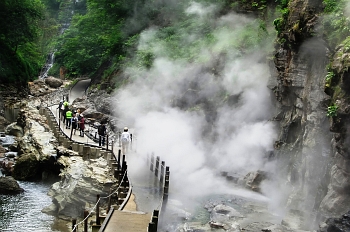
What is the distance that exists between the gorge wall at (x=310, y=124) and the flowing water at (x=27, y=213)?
8492mm

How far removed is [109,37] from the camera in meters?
37.4

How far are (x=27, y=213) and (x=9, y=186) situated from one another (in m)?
2.54

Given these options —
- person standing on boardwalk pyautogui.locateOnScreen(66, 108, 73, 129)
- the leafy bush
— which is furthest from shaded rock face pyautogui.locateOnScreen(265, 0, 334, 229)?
person standing on boardwalk pyautogui.locateOnScreen(66, 108, 73, 129)

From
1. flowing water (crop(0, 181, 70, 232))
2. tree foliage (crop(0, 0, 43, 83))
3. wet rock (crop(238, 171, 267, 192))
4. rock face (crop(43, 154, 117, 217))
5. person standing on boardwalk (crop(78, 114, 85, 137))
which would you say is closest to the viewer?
flowing water (crop(0, 181, 70, 232))

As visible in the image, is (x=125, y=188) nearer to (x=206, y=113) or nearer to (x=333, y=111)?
(x=333, y=111)

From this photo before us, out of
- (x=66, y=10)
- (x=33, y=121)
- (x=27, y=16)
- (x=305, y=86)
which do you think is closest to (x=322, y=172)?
(x=305, y=86)

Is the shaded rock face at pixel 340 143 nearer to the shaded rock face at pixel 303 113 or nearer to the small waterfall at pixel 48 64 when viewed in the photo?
the shaded rock face at pixel 303 113

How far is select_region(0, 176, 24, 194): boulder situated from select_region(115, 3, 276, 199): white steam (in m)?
5.69

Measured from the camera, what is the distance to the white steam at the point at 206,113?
765 inches

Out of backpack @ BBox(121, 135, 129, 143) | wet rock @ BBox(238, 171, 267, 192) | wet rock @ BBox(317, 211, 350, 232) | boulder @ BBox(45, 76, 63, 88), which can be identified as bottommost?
wet rock @ BBox(317, 211, 350, 232)

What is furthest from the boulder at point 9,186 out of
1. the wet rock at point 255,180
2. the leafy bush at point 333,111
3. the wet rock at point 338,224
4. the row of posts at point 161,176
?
the leafy bush at point 333,111

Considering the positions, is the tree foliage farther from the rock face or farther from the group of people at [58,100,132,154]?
the rock face

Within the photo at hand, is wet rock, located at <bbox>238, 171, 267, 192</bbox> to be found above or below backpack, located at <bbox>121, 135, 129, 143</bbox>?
below

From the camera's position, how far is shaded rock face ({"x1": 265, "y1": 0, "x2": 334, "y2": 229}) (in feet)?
42.8
